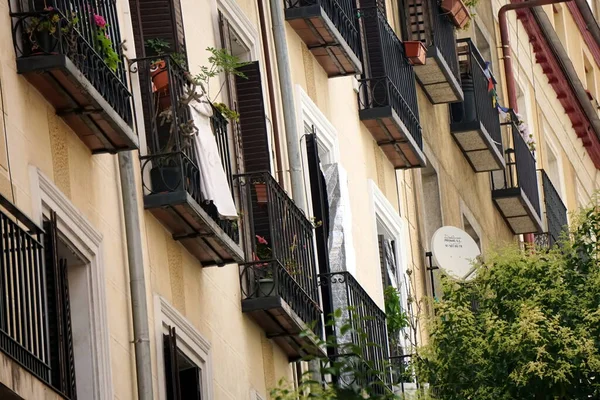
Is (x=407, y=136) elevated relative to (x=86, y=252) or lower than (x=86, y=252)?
elevated

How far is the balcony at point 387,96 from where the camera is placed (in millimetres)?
26469

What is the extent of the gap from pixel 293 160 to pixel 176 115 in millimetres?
A: 4673

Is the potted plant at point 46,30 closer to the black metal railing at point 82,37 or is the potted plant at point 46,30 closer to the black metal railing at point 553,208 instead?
the black metal railing at point 82,37

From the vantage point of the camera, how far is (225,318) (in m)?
19.9

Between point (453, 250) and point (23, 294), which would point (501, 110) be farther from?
point (23, 294)

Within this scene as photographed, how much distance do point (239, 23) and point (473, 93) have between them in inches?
417

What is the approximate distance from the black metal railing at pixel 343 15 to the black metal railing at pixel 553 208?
462 inches

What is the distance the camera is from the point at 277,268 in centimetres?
2030

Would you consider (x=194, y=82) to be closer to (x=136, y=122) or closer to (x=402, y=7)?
(x=136, y=122)

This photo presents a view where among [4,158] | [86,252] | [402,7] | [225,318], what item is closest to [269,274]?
[225,318]

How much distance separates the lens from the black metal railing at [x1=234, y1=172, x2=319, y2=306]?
20.4 meters

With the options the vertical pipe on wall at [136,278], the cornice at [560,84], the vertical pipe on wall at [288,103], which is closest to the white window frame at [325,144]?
the vertical pipe on wall at [288,103]

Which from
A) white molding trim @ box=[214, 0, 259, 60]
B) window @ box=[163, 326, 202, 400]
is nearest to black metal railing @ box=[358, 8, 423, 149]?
white molding trim @ box=[214, 0, 259, 60]

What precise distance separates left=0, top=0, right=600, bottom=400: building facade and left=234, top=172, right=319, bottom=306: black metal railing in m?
0.03
